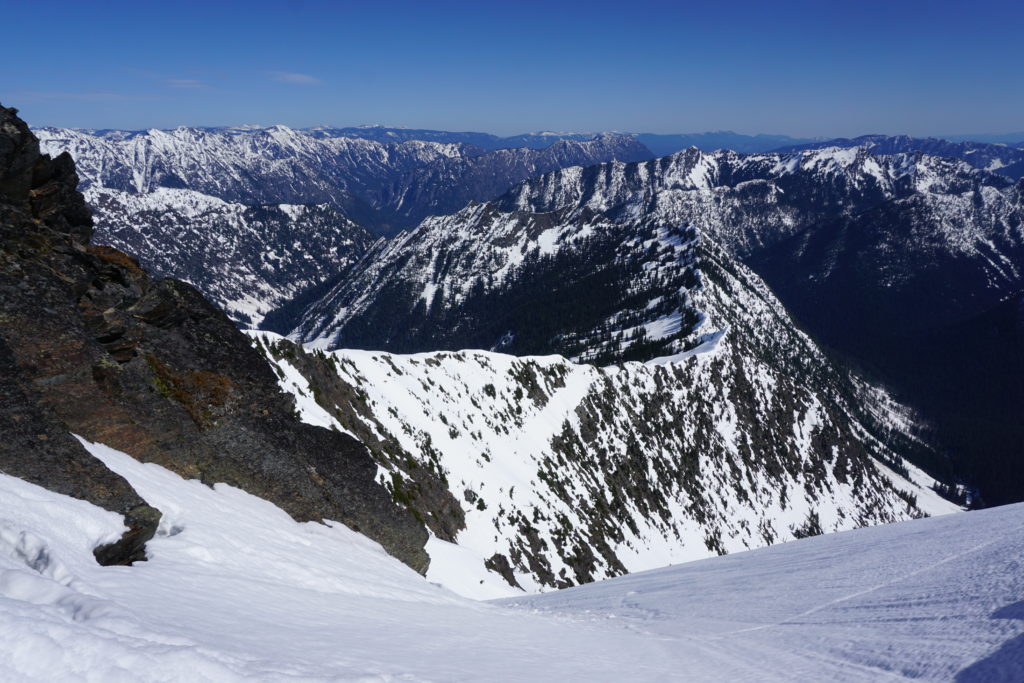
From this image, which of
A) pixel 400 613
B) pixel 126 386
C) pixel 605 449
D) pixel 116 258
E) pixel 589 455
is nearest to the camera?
pixel 400 613

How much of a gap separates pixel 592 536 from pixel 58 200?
193 feet

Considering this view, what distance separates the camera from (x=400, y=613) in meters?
16.3

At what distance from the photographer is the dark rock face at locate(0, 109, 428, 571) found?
1495cm

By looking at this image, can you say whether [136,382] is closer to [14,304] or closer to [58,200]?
[14,304]

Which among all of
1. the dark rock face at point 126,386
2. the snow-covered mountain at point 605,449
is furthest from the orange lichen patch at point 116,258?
the snow-covered mountain at point 605,449

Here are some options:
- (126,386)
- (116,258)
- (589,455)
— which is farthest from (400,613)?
(589,455)

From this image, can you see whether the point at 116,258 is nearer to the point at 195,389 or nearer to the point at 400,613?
the point at 195,389

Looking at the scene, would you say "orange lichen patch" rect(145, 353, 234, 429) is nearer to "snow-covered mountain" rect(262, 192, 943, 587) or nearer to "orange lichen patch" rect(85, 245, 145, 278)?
"orange lichen patch" rect(85, 245, 145, 278)

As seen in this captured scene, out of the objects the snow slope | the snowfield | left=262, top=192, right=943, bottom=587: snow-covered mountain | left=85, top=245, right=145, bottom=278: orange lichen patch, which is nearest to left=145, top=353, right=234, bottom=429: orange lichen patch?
the snowfield

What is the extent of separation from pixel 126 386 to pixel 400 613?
13.9 metres

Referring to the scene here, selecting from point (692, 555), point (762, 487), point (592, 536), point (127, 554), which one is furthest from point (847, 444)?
point (127, 554)

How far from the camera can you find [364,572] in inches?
817

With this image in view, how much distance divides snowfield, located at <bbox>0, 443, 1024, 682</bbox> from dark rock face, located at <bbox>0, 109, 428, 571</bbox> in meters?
1.04

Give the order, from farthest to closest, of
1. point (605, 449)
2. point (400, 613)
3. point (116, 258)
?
1. point (605, 449)
2. point (116, 258)
3. point (400, 613)
